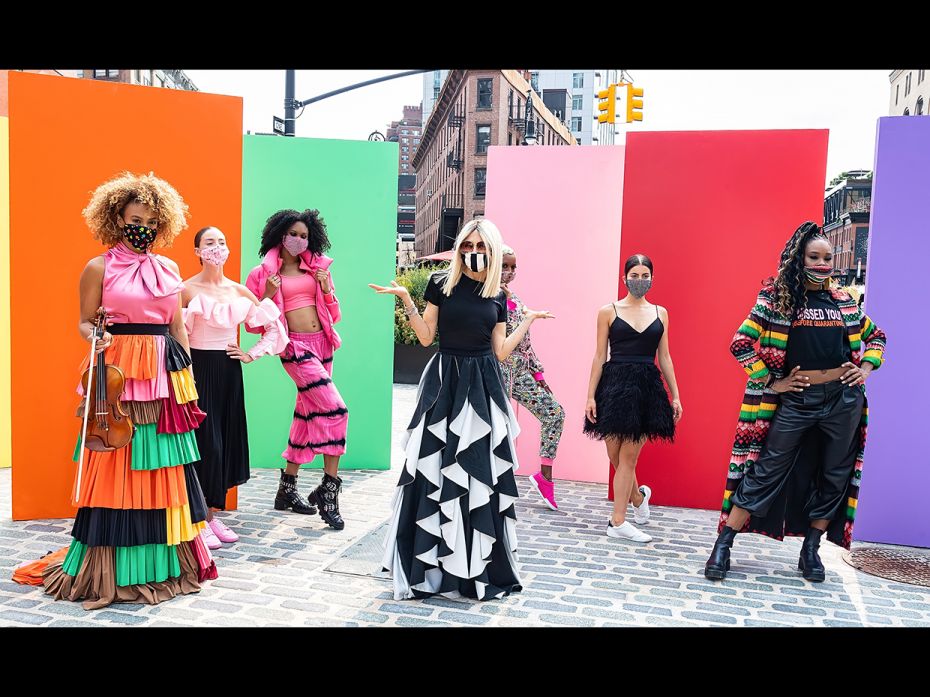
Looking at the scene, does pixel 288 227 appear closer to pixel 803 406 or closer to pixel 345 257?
pixel 345 257

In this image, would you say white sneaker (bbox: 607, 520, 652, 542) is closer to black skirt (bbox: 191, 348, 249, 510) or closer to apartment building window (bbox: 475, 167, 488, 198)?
black skirt (bbox: 191, 348, 249, 510)

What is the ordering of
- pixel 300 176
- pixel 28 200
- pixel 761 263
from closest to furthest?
pixel 28 200
pixel 761 263
pixel 300 176

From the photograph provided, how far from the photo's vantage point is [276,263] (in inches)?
229

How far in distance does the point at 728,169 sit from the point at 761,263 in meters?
0.86

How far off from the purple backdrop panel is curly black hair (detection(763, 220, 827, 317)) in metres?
1.31

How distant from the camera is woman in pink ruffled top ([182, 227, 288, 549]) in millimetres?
5270

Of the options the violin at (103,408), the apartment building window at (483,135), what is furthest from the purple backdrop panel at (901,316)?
the apartment building window at (483,135)

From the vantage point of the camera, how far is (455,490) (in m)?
4.30

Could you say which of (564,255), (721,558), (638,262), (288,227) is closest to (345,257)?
(288,227)

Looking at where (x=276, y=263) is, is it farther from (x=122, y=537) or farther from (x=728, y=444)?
(x=728, y=444)

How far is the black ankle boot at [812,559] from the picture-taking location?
4922 millimetres

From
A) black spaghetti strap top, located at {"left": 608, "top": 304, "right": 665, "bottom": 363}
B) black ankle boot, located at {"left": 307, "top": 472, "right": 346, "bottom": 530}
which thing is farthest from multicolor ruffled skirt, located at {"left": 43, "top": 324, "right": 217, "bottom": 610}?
black spaghetti strap top, located at {"left": 608, "top": 304, "right": 665, "bottom": 363}

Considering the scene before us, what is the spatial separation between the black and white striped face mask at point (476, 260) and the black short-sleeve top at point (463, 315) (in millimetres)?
151
